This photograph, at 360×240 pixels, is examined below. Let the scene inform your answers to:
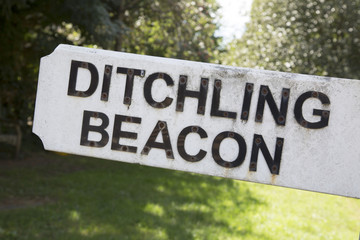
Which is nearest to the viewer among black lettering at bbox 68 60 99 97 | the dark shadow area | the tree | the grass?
black lettering at bbox 68 60 99 97

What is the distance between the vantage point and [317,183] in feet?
6.42

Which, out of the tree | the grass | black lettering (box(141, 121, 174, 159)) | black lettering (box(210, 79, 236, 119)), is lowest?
the grass

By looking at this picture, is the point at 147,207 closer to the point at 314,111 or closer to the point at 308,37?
the point at 314,111

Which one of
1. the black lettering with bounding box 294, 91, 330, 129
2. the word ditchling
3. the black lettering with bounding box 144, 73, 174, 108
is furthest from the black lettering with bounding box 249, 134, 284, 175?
the black lettering with bounding box 144, 73, 174, 108

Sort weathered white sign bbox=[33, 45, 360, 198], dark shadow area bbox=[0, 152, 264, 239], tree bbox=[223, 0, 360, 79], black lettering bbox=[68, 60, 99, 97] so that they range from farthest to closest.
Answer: tree bbox=[223, 0, 360, 79]
dark shadow area bbox=[0, 152, 264, 239]
black lettering bbox=[68, 60, 99, 97]
weathered white sign bbox=[33, 45, 360, 198]

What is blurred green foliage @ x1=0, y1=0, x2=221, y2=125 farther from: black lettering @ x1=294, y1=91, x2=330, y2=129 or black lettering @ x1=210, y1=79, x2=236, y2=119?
black lettering @ x1=294, y1=91, x2=330, y2=129

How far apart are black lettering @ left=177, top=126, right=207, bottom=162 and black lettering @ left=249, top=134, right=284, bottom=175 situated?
21 centimetres

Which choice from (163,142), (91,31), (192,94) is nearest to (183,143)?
(163,142)

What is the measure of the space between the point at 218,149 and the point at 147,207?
5.57m

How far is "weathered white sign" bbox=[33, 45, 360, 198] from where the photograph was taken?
1970 mm

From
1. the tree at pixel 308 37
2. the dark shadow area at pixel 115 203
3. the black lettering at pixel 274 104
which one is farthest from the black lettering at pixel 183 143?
the tree at pixel 308 37

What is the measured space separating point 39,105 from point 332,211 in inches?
342

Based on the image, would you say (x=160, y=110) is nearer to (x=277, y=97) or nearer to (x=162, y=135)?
(x=162, y=135)

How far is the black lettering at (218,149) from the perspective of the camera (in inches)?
79.0
